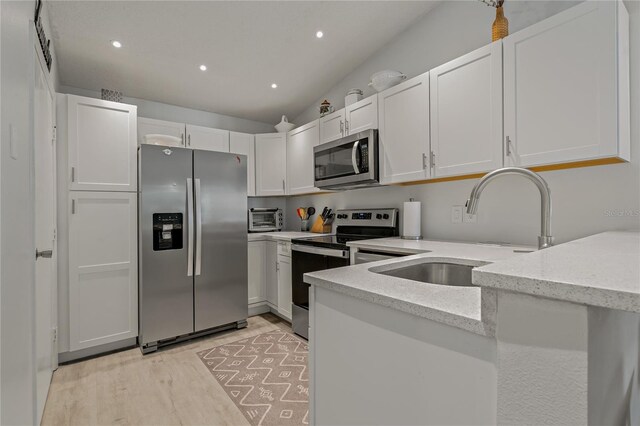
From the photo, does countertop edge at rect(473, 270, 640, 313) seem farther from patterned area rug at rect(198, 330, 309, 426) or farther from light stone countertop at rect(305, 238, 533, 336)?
patterned area rug at rect(198, 330, 309, 426)

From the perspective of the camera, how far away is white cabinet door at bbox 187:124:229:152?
332cm

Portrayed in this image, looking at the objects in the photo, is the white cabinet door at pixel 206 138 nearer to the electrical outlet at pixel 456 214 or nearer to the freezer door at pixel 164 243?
the freezer door at pixel 164 243

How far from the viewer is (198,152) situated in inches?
110

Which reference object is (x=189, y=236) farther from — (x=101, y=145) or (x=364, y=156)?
(x=364, y=156)

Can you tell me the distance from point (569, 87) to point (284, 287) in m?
2.66

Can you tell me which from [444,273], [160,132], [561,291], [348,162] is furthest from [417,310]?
[160,132]

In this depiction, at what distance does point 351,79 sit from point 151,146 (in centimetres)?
212

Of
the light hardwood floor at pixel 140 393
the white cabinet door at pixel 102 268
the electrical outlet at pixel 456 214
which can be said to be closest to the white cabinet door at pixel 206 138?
the white cabinet door at pixel 102 268

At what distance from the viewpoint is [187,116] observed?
3.63 m

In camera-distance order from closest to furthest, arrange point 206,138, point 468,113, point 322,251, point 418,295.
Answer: point 418,295
point 468,113
point 322,251
point 206,138

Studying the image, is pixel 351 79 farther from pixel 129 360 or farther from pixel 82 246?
pixel 129 360

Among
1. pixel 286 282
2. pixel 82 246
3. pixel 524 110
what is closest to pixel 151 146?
pixel 82 246

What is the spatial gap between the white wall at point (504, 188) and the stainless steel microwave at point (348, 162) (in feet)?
1.27

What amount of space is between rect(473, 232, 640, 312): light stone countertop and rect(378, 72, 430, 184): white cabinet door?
5.20 feet
